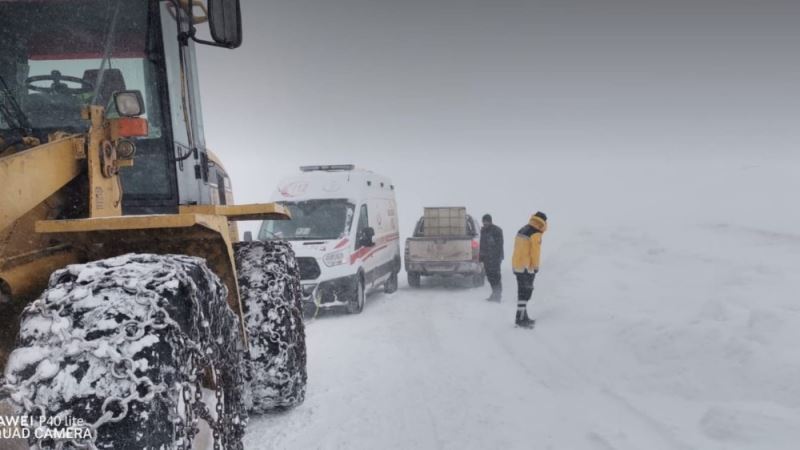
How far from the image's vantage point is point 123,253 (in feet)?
8.59

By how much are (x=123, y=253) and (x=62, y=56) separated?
1.30 metres

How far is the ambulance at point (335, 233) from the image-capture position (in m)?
10.5

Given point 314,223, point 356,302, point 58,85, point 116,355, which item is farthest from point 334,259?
point 116,355

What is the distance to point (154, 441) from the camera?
5.96 feet

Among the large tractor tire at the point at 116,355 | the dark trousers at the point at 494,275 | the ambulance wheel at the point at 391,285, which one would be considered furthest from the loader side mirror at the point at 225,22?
the ambulance wheel at the point at 391,285

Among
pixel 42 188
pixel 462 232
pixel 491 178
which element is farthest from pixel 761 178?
pixel 491 178

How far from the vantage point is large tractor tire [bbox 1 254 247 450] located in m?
1.75

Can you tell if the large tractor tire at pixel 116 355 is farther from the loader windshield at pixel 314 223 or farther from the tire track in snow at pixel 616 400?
the loader windshield at pixel 314 223

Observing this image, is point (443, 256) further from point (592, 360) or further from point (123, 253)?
point (123, 253)

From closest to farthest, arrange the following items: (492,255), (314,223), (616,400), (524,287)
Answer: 1. (616,400)
2. (524,287)
3. (314,223)
4. (492,255)

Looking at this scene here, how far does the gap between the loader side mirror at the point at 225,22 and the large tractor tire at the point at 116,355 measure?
4.96 ft

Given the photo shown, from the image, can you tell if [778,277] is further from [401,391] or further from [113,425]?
[113,425]

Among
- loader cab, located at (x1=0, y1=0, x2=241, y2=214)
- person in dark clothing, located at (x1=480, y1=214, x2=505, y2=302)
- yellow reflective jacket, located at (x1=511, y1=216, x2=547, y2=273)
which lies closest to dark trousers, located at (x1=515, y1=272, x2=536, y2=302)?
yellow reflective jacket, located at (x1=511, y1=216, x2=547, y2=273)

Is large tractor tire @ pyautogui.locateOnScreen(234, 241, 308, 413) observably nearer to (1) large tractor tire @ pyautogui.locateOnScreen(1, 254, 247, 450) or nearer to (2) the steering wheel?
(2) the steering wheel
